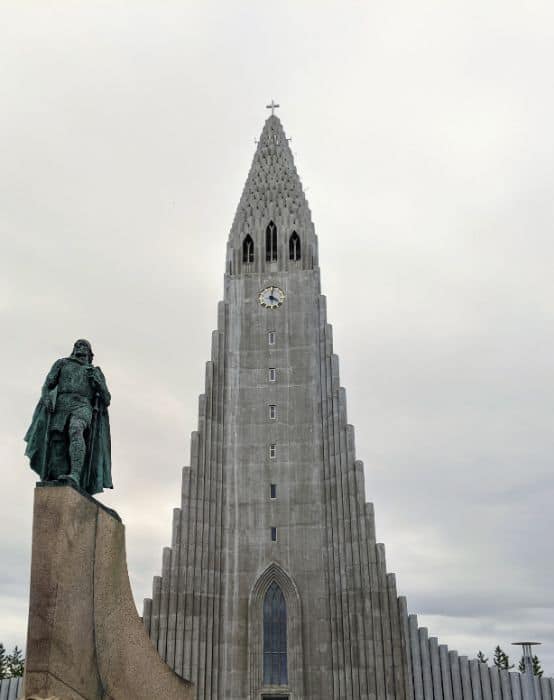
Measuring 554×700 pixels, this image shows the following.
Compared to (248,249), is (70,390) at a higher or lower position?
lower

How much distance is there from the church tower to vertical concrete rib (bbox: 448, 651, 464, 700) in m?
2.43

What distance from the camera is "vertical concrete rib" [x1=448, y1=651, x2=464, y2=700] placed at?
3319 centimetres

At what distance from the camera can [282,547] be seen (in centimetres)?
3588

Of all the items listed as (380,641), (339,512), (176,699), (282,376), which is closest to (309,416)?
(282,376)

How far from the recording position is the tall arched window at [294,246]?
43391 mm

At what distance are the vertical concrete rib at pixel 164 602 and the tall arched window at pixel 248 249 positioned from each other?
17524mm

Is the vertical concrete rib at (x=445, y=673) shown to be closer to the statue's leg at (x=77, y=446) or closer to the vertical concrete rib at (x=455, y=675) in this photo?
the vertical concrete rib at (x=455, y=675)

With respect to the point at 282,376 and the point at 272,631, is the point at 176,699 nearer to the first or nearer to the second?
the point at 272,631

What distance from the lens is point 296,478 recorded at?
37312mm

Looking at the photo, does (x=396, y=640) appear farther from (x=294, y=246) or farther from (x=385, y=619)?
(x=294, y=246)

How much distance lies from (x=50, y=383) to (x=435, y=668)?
90.2 ft

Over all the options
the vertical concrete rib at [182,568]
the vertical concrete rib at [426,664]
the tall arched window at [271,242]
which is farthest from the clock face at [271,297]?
the vertical concrete rib at [426,664]

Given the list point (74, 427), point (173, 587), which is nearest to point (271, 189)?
point (173, 587)

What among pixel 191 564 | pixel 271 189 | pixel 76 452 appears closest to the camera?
pixel 76 452
